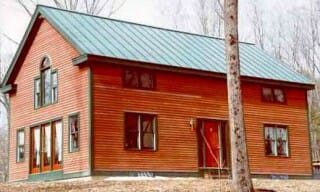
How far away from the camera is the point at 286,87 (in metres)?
28.7

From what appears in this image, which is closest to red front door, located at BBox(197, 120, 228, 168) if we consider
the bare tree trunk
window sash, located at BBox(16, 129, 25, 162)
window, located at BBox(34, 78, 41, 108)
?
window, located at BBox(34, 78, 41, 108)

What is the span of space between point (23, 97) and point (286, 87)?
12187 mm

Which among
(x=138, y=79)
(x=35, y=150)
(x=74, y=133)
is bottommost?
(x=35, y=150)

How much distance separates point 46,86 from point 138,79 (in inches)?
167

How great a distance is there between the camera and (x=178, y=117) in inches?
971

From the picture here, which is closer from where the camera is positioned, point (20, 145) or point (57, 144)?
point (57, 144)

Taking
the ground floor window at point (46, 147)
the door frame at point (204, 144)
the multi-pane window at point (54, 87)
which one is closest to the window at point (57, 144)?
the ground floor window at point (46, 147)

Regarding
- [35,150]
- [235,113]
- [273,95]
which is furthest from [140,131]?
[235,113]

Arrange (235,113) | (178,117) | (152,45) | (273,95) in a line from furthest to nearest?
(273,95), (152,45), (178,117), (235,113)

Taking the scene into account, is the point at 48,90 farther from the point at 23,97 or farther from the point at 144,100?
the point at 144,100

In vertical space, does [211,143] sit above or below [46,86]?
below

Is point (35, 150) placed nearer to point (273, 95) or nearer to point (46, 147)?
point (46, 147)

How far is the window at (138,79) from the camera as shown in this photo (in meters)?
23.5

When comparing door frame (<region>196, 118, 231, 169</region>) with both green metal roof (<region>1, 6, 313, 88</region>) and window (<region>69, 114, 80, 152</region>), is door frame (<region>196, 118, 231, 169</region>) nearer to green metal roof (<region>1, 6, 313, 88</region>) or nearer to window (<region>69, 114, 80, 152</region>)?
green metal roof (<region>1, 6, 313, 88</region>)
